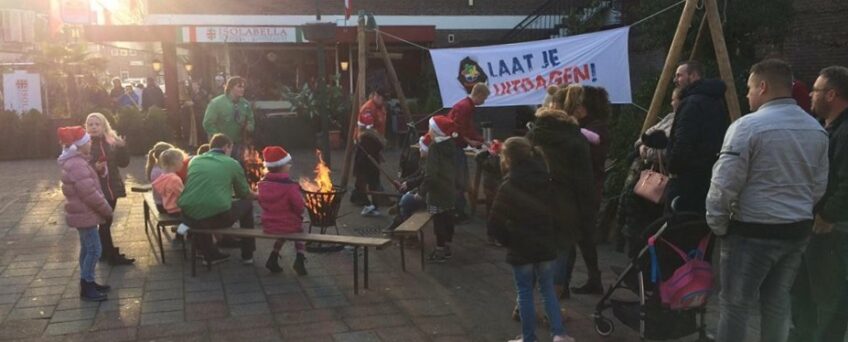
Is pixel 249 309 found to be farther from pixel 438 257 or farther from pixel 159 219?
pixel 438 257

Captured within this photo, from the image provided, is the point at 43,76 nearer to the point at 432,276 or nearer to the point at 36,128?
the point at 36,128

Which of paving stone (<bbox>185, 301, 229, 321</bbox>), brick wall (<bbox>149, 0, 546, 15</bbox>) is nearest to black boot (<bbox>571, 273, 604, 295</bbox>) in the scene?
paving stone (<bbox>185, 301, 229, 321</bbox>)

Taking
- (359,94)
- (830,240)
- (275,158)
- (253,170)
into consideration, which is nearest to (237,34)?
(359,94)

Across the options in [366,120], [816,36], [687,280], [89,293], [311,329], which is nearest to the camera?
[687,280]

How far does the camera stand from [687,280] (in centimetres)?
387

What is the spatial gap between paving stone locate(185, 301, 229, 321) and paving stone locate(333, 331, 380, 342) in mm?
1019

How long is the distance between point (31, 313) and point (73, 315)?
351 millimetres

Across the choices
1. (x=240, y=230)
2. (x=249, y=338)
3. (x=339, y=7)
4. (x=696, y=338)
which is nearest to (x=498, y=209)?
(x=696, y=338)

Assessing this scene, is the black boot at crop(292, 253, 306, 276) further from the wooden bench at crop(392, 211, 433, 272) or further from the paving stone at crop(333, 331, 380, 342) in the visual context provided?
the paving stone at crop(333, 331, 380, 342)

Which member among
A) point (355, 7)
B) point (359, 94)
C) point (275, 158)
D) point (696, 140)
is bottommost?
point (275, 158)

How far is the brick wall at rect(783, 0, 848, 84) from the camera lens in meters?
11.9

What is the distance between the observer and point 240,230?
6012 millimetres

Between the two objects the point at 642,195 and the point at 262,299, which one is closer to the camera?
the point at 642,195

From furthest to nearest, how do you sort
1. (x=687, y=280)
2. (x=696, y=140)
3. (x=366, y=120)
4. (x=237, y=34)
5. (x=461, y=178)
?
1. (x=237, y=34)
2. (x=366, y=120)
3. (x=461, y=178)
4. (x=696, y=140)
5. (x=687, y=280)
